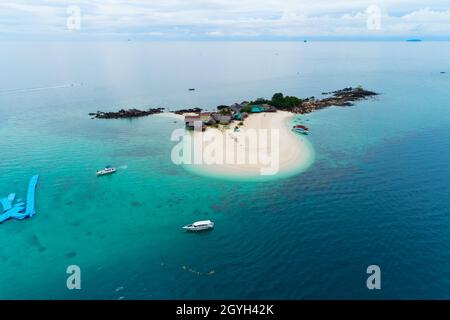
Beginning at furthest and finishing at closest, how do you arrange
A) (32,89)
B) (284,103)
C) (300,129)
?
1. (32,89)
2. (284,103)
3. (300,129)

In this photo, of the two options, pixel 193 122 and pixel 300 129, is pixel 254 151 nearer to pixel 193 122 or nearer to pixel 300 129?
pixel 300 129

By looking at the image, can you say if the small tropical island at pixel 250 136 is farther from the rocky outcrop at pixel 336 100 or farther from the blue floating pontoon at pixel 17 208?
the blue floating pontoon at pixel 17 208

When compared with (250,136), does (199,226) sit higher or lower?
lower

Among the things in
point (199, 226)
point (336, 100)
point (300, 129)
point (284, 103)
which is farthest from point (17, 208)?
point (336, 100)

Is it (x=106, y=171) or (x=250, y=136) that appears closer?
(x=106, y=171)

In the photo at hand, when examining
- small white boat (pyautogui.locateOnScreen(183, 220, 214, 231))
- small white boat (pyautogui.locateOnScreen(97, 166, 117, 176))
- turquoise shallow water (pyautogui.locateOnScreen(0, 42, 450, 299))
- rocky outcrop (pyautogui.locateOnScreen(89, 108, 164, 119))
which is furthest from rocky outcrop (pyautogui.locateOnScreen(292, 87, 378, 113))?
small white boat (pyautogui.locateOnScreen(183, 220, 214, 231))

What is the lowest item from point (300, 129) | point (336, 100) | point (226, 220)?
point (226, 220)

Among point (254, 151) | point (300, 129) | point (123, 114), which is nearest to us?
point (254, 151)

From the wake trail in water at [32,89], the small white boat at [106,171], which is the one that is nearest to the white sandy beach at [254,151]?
the small white boat at [106,171]
